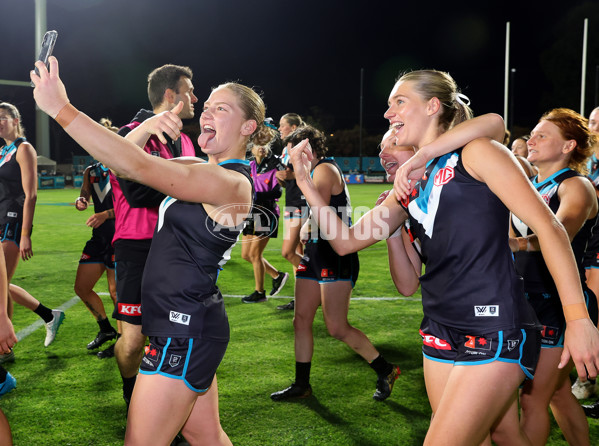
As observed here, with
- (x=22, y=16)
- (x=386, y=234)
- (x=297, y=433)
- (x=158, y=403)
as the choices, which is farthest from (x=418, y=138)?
(x=22, y=16)

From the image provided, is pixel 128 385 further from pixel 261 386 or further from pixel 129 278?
pixel 261 386

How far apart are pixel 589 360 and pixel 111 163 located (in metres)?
1.85

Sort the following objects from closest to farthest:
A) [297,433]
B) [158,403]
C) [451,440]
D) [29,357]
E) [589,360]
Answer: [589,360], [451,440], [158,403], [297,433], [29,357]

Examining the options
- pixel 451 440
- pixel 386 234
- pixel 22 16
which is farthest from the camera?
pixel 22 16

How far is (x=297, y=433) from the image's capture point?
13.1ft

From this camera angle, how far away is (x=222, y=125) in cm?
276

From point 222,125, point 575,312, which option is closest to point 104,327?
point 222,125

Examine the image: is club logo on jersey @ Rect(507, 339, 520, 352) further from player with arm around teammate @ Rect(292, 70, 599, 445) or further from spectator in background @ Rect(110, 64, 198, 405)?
spectator in background @ Rect(110, 64, 198, 405)

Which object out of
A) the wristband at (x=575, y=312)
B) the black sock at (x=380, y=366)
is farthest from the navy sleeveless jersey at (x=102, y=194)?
the wristband at (x=575, y=312)

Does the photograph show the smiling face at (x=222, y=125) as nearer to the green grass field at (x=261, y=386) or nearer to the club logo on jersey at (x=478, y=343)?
the club logo on jersey at (x=478, y=343)

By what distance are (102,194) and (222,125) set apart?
13.5 ft

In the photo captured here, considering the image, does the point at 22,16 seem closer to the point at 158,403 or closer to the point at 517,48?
the point at 517,48

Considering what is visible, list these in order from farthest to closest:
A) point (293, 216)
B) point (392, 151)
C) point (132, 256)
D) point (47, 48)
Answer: point (293, 216) < point (132, 256) < point (392, 151) < point (47, 48)

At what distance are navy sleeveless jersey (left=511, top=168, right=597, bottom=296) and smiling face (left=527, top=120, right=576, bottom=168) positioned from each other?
0.36 ft
